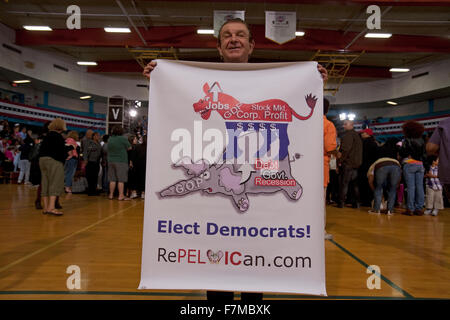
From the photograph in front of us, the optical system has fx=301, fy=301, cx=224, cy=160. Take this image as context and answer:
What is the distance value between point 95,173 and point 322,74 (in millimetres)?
6949

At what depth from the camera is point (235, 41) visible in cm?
147

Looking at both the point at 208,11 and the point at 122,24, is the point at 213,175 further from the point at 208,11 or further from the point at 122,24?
the point at 122,24

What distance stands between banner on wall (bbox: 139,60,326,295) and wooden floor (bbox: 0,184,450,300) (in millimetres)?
711

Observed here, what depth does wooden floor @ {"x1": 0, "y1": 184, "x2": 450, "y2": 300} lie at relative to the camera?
1.91 metres

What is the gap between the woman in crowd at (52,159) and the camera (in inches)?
170

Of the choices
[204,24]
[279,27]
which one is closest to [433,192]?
[279,27]

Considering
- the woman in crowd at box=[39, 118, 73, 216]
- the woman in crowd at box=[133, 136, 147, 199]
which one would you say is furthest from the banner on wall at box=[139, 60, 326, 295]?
the woman in crowd at box=[133, 136, 147, 199]

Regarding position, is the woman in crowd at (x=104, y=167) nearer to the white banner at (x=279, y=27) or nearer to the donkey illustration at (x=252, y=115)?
the white banner at (x=279, y=27)

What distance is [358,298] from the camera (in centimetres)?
183

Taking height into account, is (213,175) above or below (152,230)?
above

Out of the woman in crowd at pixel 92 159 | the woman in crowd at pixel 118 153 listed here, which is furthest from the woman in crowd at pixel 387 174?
the woman in crowd at pixel 92 159
